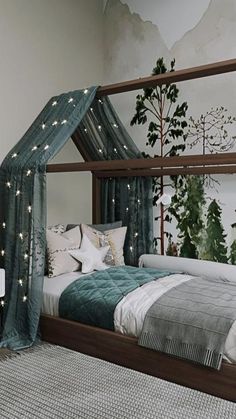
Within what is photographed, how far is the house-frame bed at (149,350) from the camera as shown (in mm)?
2426

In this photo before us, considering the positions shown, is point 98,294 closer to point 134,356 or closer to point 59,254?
point 134,356

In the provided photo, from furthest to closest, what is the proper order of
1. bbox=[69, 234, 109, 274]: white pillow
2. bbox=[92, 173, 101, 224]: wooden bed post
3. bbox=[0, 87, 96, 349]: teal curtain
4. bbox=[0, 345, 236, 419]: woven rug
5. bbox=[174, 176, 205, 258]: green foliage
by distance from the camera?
bbox=[92, 173, 101, 224]: wooden bed post, bbox=[174, 176, 205, 258]: green foliage, bbox=[69, 234, 109, 274]: white pillow, bbox=[0, 87, 96, 349]: teal curtain, bbox=[0, 345, 236, 419]: woven rug

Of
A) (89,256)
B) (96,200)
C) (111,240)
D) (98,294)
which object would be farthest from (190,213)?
(98,294)

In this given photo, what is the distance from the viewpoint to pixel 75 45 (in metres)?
4.59

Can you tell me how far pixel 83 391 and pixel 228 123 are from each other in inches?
102

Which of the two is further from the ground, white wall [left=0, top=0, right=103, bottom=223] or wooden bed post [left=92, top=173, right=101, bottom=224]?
white wall [left=0, top=0, right=103, bottom=223]

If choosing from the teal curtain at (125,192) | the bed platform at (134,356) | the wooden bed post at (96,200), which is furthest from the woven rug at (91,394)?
the wooden bed post at (96,200)

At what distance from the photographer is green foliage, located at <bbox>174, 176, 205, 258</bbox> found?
4.06 m

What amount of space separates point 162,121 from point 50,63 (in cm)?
128

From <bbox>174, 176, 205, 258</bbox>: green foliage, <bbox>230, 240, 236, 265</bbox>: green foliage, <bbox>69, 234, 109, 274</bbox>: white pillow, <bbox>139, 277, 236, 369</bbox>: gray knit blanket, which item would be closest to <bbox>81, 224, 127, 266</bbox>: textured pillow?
<bbox>69, 234, 109, 274</bbox>: white pillow

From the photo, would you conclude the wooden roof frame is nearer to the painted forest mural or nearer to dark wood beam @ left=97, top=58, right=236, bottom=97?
dark wood beam @ left=97, top=58, right=236, bottom=97

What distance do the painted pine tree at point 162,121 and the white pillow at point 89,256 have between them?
0.81 m

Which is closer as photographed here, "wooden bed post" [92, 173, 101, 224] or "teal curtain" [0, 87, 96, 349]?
"teal curtain" [0, 87, 96, 349]

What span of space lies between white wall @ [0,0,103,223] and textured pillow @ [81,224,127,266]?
2.03 ft
